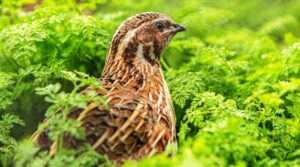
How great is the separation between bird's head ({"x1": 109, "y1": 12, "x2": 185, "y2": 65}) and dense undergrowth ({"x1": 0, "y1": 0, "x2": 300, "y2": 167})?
35 centimetres

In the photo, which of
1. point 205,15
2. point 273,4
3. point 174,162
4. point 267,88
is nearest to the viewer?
point 174,162

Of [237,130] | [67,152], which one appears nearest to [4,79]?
[67,152]

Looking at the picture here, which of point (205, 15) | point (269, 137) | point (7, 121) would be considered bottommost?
point (269, 137)

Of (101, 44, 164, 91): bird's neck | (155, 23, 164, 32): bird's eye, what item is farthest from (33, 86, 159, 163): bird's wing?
(155, 23, 164, 32): bird's eye

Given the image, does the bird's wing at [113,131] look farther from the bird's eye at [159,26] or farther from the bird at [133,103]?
the bird's eye at [159,26]

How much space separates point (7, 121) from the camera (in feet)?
16.6

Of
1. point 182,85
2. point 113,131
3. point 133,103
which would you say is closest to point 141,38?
point 182,85

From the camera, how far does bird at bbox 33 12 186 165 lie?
15.0ft

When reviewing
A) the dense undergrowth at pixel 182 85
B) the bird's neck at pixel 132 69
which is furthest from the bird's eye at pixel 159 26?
the dense undergrowth at pixel 182 85

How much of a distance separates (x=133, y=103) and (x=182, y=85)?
1044 mm

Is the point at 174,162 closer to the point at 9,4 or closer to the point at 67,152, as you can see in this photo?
the point at 67,152

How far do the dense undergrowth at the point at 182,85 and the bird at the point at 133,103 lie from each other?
0.53ft

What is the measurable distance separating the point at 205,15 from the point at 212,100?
244 centimetres

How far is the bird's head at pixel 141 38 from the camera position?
5.52 m
